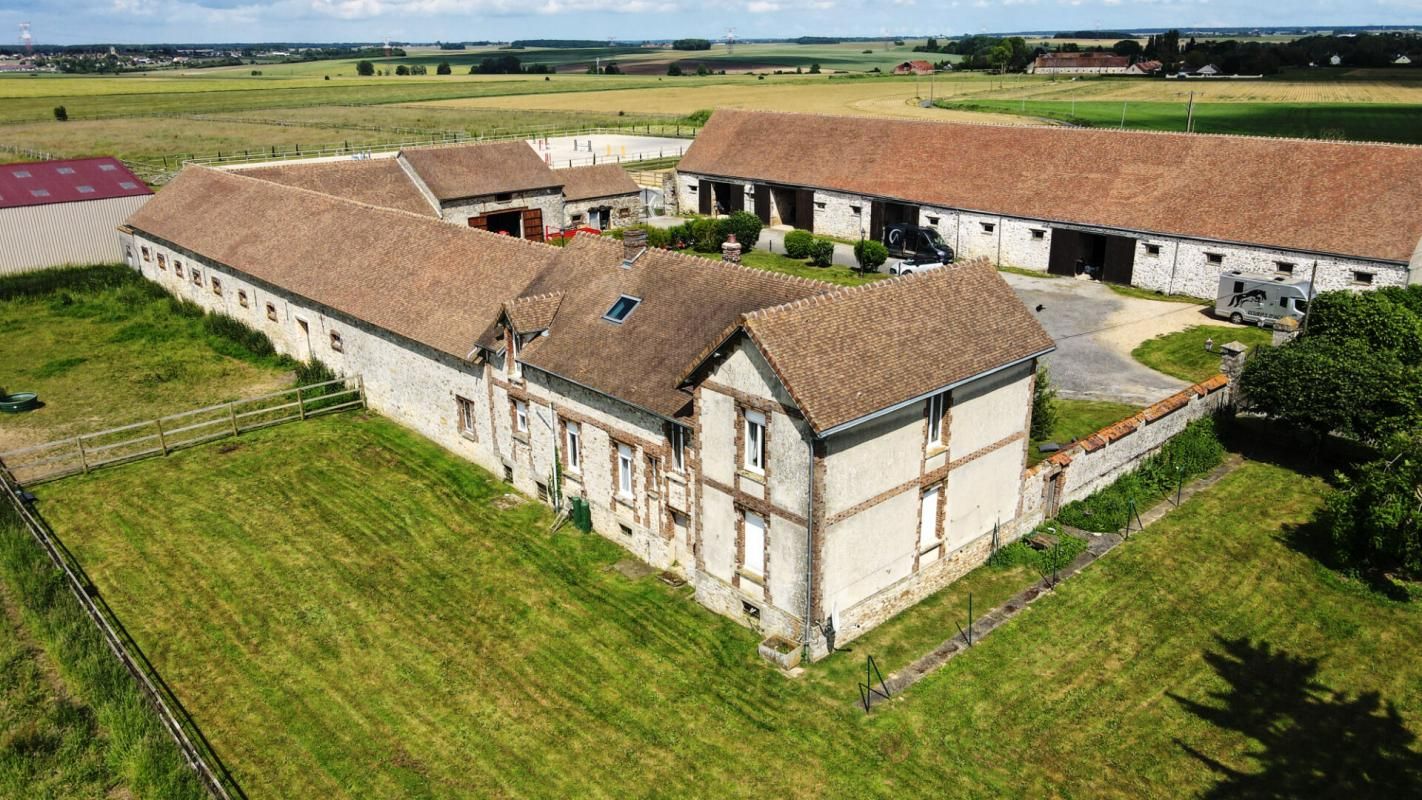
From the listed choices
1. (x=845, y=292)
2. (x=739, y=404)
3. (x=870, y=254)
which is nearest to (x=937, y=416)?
(x=845, y=292)

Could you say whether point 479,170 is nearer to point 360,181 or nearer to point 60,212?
point 360,181

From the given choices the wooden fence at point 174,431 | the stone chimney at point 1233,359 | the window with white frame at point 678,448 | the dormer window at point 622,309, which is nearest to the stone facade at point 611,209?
the wooden fence at point 174,431

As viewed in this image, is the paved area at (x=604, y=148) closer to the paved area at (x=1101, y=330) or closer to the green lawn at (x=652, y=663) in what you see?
the paved area at (x=1101, y=330)

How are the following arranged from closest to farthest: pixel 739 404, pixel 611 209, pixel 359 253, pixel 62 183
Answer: pixel 739 404 < pixel 359 253 < pixel 62 183 < pixel 611 209

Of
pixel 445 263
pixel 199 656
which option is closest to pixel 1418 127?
pixel 445 263

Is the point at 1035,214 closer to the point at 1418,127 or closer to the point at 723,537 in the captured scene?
the point at 723,537

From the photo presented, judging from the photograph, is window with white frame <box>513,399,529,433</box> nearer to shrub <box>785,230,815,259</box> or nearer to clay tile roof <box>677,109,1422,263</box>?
shrub <box>785,230,815,259</box>
